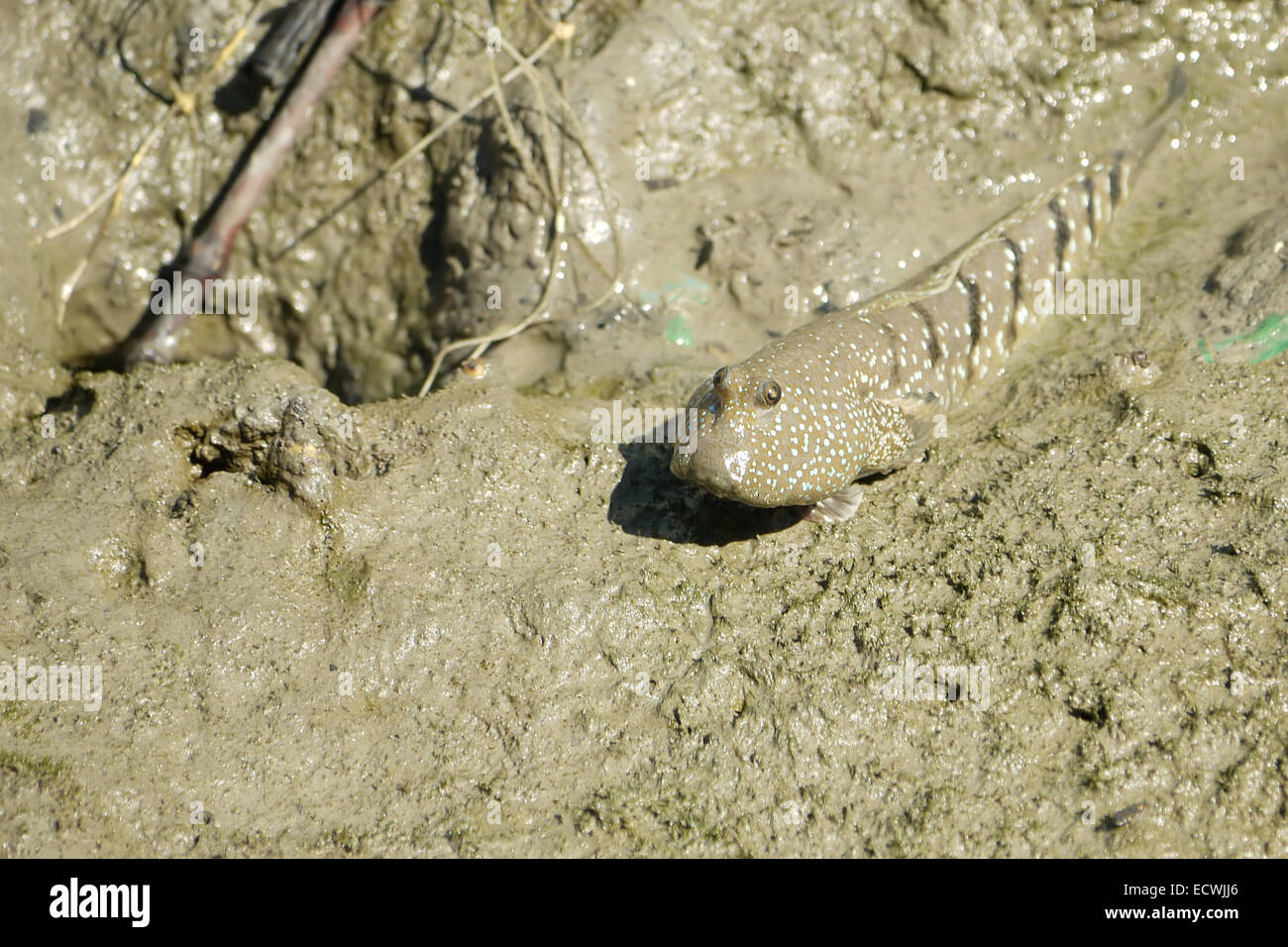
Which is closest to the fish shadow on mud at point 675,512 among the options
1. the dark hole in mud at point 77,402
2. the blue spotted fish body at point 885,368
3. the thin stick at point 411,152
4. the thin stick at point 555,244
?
the blue spotted fish body at point 885,368

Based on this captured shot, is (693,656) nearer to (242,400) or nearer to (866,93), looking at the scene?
(242,400)

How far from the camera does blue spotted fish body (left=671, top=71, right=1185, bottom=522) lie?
3.23 metres

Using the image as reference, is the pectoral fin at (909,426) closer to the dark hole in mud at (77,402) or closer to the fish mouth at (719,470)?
the fish mouth at (719,470)

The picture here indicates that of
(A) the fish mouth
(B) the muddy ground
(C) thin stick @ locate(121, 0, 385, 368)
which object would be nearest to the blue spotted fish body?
(A) the fish mouth

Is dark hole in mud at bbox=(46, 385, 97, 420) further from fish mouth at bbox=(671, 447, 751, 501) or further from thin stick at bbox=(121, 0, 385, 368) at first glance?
fish mouth at bbox=(671, 447, 751, 501)

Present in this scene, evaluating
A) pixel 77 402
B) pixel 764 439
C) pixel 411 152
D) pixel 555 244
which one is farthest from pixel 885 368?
pixel 77 402

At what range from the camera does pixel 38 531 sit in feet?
11.5

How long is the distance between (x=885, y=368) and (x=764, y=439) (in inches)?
33.4

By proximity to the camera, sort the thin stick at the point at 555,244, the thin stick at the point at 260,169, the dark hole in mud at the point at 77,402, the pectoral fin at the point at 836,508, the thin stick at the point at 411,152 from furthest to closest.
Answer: the thin stick at the point at 260,169
the thin stick at the point at 411,152
the thin stick at the point at 555,244
the dark hole in mud at the point at 77,402
the pectoral fin at the point at 836,508

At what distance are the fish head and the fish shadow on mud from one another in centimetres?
31

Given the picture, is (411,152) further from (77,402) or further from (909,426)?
(909,426)

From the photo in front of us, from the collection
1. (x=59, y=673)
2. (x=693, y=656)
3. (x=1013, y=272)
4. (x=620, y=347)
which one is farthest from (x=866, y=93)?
(x=59, y=673)

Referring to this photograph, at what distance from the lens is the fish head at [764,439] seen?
3.19m
